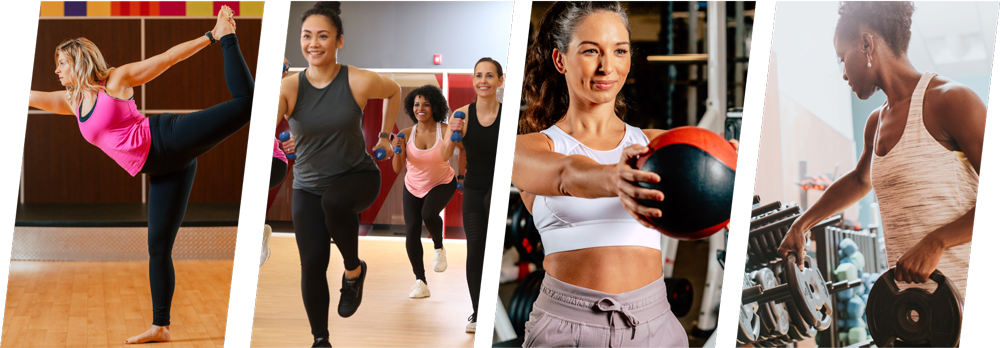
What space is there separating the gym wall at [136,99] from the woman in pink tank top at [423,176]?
4.37 m

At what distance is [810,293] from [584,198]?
0.99 meters

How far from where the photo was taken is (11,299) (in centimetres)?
341

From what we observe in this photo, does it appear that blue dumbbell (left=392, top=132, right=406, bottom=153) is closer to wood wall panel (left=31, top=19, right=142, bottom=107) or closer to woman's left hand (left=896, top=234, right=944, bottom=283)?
woman's left hand (left=896, top=234, right=944, bottom=283)

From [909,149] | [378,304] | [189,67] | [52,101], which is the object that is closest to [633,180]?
[378,304]

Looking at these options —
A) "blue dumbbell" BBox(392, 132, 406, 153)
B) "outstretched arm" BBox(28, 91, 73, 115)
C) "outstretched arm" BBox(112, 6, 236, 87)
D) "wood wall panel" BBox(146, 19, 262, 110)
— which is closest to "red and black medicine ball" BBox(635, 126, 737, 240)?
"blue dumbbell" BBox(392, 132, 406, 153)

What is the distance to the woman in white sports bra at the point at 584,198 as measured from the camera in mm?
1928

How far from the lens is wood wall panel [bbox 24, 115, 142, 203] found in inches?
225

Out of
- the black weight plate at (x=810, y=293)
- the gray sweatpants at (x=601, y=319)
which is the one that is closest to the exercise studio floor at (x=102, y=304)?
the gray sweatpants at (x=601, y=319)

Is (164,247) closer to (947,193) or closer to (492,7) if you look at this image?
(492,7)

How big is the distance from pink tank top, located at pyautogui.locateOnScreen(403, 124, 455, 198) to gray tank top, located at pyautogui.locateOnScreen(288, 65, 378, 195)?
19cm

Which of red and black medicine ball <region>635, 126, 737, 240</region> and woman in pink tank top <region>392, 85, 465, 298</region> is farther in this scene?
woman in pink tank top <region>392, 85, 465, 298</region>

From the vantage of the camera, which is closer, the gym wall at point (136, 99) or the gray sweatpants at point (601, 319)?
the gray sweatpants at point (601, 319)

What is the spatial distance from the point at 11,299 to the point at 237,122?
7.20 feet

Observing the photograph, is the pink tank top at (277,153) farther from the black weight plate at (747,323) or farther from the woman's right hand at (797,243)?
the woman's right hand at (797,243)
